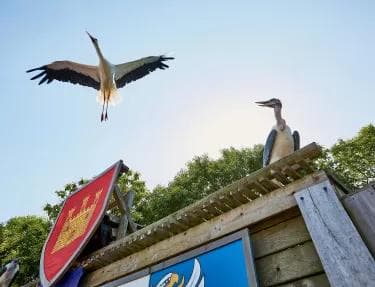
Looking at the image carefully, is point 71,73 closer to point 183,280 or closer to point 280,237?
point 183,280

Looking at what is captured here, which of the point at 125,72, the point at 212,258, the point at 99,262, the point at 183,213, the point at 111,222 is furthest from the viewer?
the point at 125,72

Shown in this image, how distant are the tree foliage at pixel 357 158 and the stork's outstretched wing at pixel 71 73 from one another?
1774cm

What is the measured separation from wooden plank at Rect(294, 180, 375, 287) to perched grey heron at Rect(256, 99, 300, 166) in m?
2.17

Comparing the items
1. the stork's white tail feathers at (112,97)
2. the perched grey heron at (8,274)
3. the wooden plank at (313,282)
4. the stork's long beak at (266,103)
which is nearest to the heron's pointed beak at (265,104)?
the stork's long beak at (266,103)

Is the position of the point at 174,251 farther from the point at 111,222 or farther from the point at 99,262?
the point at 111,222

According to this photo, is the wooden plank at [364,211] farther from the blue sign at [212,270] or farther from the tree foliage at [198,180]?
the tree foliage at [198,180]

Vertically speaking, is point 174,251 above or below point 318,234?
above

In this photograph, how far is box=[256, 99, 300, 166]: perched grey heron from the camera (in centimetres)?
478

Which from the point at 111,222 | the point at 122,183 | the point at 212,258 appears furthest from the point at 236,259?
the point at 122,183

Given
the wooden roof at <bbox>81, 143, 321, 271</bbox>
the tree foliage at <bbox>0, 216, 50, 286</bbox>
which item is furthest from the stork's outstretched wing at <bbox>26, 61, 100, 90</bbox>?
the tree foliage at <bbox>0, 216, 50, 286</bbox>

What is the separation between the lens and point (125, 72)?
34.4ft

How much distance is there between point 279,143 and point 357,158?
21.0m

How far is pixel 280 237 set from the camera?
2.78m

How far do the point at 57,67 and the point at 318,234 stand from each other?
927 cm
